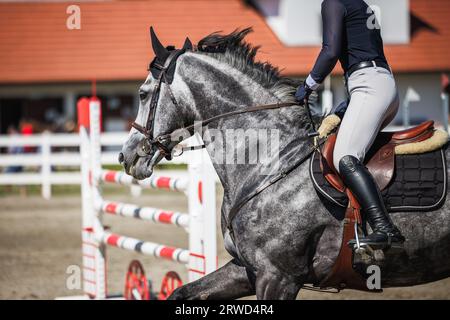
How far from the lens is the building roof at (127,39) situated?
28219 millimetres

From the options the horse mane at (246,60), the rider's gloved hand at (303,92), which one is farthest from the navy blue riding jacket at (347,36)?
the horse mane at (246,60)

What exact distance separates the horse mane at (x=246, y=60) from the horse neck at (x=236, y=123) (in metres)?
0.05

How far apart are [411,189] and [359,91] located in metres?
0.70

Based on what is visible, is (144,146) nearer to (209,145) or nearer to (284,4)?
(209,145)

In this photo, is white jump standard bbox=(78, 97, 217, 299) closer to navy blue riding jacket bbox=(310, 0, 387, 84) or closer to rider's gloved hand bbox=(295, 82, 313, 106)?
rider's gloved hand bbox=(295, 82, 313, 106)

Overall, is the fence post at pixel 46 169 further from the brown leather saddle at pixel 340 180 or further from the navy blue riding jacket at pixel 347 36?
the navy blue riding jacket at pixel 347 36

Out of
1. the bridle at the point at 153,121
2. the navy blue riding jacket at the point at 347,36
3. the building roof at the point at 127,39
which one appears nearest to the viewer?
the navy blue riding jacket at the point at 347,36

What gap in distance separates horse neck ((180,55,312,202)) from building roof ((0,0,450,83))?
896 inches

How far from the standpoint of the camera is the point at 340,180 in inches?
184

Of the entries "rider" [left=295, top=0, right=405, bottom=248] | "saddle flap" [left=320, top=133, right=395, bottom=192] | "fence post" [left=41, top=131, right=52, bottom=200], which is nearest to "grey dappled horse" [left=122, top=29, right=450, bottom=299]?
"saddle flap" [left=320, top=133, right=395, bottom=192]

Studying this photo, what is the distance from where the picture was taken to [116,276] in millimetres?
9141
